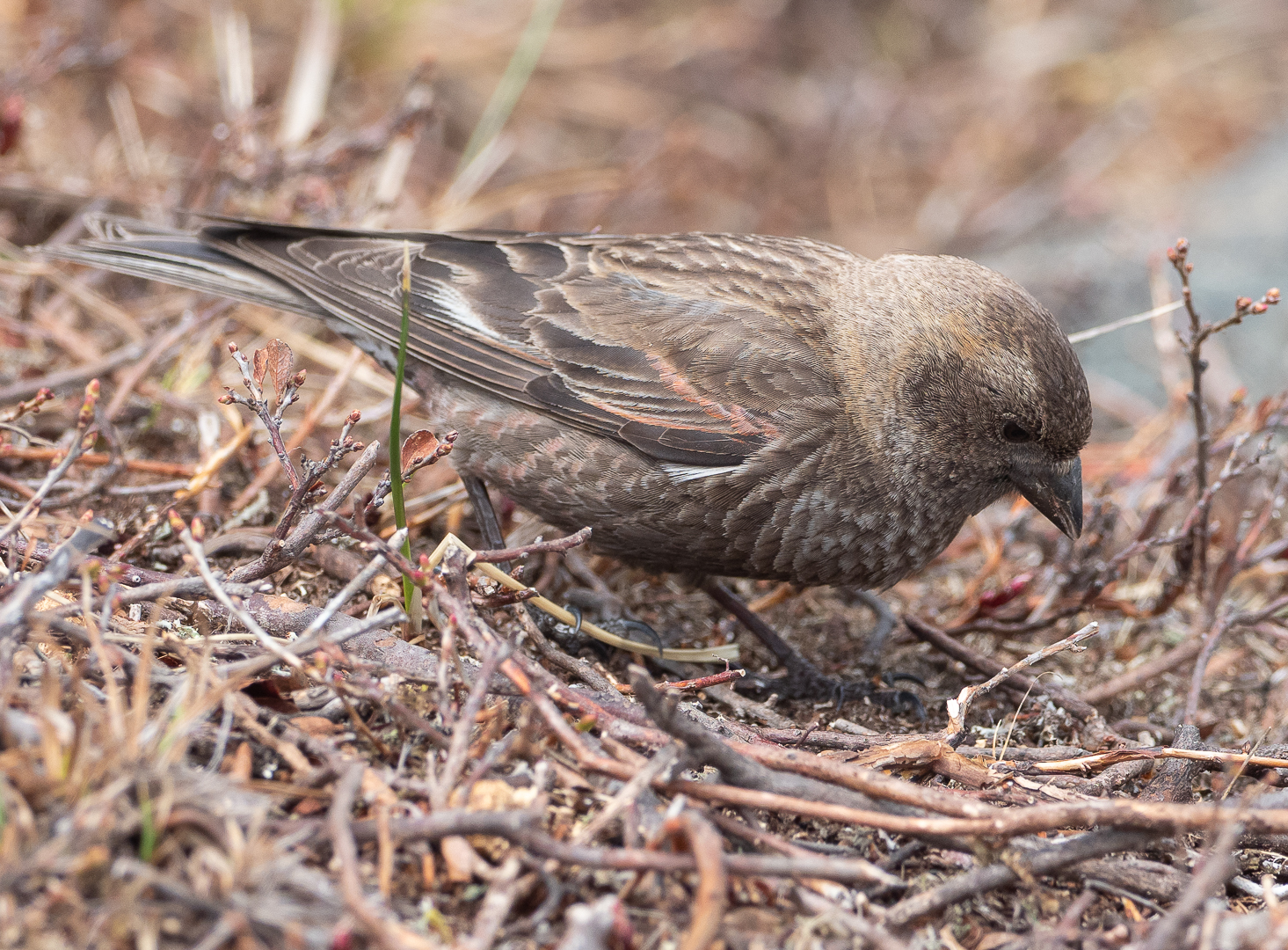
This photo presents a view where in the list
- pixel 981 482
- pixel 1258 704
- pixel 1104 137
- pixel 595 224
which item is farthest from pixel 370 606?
pixel 1104 137

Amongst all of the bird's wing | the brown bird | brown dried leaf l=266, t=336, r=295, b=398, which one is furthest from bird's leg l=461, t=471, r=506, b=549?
brown dried leaf l=266, t=336, r=295, b=398

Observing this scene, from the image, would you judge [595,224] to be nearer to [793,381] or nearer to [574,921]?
[793,381]

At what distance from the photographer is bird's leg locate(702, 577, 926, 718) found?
147 inches

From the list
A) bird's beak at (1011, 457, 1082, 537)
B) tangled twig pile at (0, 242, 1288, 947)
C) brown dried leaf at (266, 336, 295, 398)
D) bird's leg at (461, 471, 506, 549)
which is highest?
bird's beak at (1011, 457, 1082, 537)

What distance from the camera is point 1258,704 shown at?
3938 mm

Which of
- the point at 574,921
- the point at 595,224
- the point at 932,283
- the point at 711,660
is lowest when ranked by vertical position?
the point at 574,921

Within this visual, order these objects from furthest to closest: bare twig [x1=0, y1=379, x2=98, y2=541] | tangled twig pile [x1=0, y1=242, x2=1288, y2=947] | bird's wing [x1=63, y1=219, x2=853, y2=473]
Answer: bird's wing [x1=63, y1=219, x2=853, y2=473] → bare twig [x1=0, y1=379, x2=98, y2=541] → tangled twig pile [x1=0, y1=242, x2=1288, y2=947]

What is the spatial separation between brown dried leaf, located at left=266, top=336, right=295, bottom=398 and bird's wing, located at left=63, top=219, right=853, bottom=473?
3.08 ft

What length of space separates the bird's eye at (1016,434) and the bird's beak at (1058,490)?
0.10m

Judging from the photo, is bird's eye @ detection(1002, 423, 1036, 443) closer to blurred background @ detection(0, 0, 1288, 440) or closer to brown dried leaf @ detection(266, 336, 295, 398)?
blurred background @ detection(0, 0, 1288, 440)

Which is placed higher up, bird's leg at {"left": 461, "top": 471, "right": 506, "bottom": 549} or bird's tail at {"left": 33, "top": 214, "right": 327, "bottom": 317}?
bird's tail at {"left": 33, "top": 214, "right": 327, "bottom": 317}

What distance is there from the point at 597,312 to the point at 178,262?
1.58 metres

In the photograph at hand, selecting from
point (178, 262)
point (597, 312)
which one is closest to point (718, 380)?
point (597, 312)

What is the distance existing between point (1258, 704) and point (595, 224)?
4084 mm
